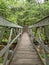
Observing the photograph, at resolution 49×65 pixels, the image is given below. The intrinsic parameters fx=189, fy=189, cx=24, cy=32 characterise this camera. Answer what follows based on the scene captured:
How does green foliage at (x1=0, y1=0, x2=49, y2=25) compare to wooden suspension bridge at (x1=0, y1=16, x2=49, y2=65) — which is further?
green foliage at (x1=0, y1=0, x2=49, y2=25)

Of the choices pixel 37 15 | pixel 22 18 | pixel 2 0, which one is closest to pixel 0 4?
pixel 2 0

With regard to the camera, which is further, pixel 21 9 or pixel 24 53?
pixel 21 9

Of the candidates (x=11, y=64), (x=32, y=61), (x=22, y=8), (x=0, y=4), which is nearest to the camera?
(x=11, y=64)

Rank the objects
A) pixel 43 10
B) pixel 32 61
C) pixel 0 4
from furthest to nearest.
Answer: pixel 43 10 → pixel 0 4 → pixel 32 61

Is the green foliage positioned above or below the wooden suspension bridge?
above

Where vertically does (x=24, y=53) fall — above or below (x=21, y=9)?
below

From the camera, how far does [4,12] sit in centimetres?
869

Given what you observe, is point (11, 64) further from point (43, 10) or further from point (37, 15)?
point (37, 15)

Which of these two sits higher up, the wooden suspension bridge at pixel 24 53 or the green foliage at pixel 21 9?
the green foliage at pixel 21 9

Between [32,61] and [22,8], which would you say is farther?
[22,8]

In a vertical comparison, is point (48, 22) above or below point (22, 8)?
below

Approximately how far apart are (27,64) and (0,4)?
4.79 metres

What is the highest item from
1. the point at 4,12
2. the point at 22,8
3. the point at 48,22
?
the point at 22,8

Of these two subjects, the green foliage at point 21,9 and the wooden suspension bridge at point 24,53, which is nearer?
the wooden suspension bridge at point 24,53
